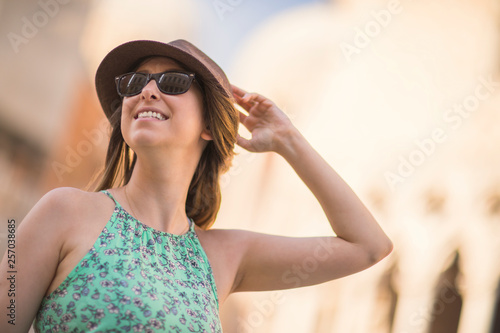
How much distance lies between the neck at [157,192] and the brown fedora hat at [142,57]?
0.29 m

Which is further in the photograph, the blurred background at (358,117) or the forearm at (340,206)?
the blurred background at (358,117)

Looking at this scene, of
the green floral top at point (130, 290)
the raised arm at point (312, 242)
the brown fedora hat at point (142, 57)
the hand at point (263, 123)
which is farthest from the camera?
the hand at point (263, 123)

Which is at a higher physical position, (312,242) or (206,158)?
(206,158)

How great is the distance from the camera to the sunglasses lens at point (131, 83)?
1722 millimetres

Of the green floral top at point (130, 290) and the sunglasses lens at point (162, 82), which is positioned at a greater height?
the sunglasses lens at point (162, 82)

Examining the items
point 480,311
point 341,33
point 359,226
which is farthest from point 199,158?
point 480,311

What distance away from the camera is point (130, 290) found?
1.41 metres

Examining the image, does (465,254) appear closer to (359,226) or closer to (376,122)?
(376,122)

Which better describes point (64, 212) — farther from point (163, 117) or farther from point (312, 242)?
point (312, 242)

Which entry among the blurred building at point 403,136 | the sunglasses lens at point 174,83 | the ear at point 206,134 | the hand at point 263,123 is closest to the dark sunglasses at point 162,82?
the sunglasses lens at point 174,83

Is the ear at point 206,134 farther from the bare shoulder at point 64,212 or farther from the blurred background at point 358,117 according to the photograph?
the blurred background at point 358,117

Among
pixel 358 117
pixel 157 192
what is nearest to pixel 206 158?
pixel 157 192

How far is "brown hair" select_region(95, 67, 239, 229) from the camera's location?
1.80 meters

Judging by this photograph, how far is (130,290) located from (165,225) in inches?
13.2
